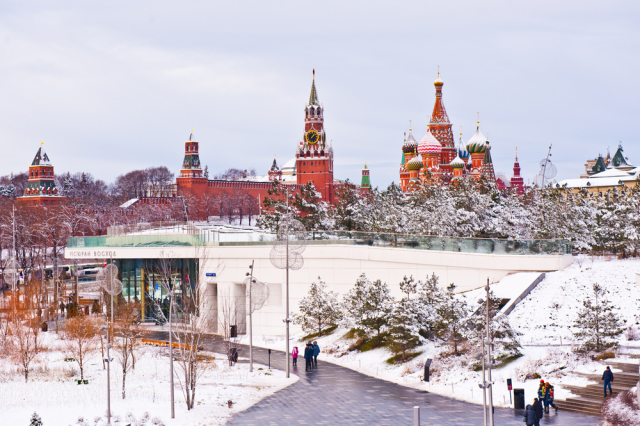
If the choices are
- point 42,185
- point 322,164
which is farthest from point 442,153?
point 42,185

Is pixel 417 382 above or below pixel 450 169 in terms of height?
below

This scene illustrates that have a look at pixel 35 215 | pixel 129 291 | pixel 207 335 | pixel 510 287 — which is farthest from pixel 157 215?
pixel 510 287

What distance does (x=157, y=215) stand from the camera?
414 ft

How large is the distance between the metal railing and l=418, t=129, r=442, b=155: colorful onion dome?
6260 cm

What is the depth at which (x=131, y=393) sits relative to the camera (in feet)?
95.0

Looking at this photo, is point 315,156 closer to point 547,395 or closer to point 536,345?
point 536,345

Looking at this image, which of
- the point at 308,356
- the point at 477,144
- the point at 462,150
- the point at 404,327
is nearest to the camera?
the point at 404,327

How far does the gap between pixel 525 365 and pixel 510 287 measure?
8150mm

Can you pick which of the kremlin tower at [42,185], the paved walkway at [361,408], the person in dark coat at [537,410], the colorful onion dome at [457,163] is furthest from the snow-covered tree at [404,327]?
the kremlin tower at [42,185]

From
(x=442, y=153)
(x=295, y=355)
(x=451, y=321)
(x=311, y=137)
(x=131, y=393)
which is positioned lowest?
(x=131, y=393)

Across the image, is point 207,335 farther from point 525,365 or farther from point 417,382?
point 525,365

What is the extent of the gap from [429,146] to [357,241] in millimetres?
69194

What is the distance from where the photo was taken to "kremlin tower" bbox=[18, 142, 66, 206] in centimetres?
12656

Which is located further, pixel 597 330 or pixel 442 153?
pixel 442 153
